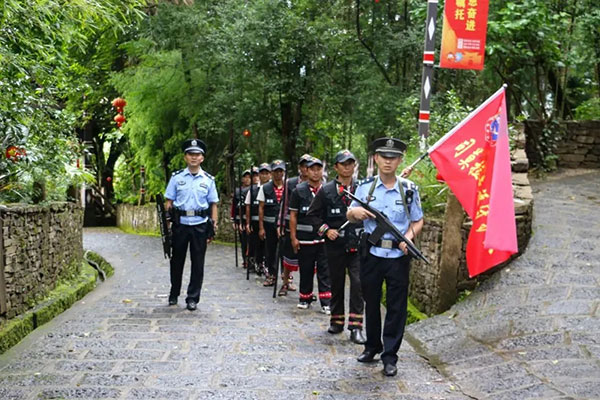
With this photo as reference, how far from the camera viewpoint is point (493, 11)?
48.3ft

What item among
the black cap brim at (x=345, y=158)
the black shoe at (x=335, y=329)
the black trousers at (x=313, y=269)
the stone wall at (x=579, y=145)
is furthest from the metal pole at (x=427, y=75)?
the stone wall at (x=579, y=145)

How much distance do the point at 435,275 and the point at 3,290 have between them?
485 centimetres

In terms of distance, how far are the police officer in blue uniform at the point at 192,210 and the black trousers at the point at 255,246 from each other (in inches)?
149

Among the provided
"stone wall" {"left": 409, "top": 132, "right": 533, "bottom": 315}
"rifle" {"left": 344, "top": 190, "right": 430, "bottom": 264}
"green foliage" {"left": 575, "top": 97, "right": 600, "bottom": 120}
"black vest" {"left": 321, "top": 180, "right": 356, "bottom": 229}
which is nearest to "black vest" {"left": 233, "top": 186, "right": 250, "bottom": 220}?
"stone wall" {"left": 409, "top": 132, "right": 533, "bottom": 315}

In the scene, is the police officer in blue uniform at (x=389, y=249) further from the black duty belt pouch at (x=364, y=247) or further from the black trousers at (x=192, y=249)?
the black trousers at (x=192, y=249)

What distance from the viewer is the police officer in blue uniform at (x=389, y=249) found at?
607 centimetres

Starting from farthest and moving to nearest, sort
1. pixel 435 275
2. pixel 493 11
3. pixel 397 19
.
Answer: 1. pixel 397 19
2. pixel 493 11
3. pixel 435 275

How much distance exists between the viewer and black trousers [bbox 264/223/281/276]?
11.6 metres

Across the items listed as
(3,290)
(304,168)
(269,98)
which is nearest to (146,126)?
(269,98)

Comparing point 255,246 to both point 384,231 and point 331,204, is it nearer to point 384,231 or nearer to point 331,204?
point 331,204

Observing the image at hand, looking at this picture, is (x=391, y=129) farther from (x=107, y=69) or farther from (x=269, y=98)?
(x=107, y=69)

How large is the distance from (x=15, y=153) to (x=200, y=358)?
4015 mm

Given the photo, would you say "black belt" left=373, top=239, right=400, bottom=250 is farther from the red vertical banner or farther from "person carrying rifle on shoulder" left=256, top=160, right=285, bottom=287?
"person carrying rifle on shoulder" left=256, top=160, right=285, bottom=287

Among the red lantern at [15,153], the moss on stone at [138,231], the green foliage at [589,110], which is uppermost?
the green foliage at [589,110]
